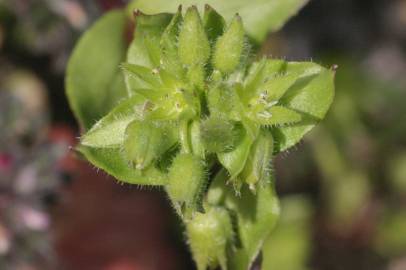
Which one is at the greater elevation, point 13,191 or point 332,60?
point 13,191

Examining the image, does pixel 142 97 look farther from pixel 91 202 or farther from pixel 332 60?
pixel 332 60

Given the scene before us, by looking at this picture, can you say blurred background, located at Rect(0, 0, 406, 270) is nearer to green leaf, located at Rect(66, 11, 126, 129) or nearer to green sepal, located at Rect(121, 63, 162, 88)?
green leaf, located at Rect(66, 11, 126, 129)

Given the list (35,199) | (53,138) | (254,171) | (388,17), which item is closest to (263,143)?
(254,171)

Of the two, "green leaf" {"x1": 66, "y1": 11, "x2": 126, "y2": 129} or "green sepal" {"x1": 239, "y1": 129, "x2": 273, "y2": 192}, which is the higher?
"green sepal" {"x1": 239, "y1": 129, "x2": 273, "y2": 192}

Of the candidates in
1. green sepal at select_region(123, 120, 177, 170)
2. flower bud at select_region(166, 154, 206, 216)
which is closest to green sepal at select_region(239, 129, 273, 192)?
flower bud at select_region(166, 154, 206, 216)

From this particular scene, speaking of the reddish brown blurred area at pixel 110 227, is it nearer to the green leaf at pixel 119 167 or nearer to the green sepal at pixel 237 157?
the green leaf at pixel 119 167

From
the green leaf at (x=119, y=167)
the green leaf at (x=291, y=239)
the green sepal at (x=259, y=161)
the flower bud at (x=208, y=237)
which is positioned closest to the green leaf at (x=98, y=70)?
the green leaf at (x=119, y=167)
